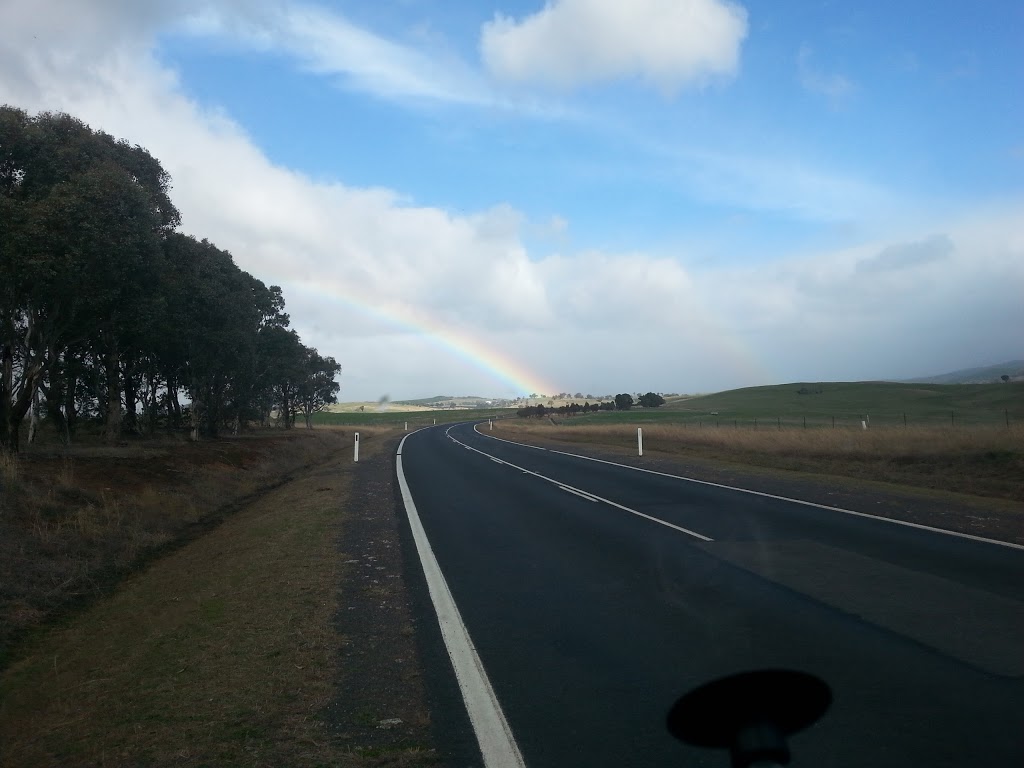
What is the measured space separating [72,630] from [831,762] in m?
7.85

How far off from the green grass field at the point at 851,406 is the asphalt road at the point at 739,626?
3571cm

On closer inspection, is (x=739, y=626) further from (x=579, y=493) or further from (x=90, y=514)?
(x=90, y=514)

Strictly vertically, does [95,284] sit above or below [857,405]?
above

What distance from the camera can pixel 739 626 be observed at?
6.73m

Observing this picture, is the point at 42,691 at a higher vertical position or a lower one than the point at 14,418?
lower

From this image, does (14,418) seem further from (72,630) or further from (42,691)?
(42,691)

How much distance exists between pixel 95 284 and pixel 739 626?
18.6m

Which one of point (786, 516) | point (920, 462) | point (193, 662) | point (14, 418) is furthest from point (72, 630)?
point (920, 462)

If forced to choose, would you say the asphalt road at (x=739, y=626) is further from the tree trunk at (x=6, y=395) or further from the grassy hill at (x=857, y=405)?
the grassy hill at (x=857, y=405)

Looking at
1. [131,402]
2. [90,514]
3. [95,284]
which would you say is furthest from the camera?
[131,402]

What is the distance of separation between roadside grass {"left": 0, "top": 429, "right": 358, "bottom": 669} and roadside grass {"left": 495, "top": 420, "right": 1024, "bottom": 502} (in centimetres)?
1639

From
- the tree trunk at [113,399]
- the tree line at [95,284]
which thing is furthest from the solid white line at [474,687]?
the tree trunk at [113,399]

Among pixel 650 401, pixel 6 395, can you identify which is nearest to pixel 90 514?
pixel 6 395

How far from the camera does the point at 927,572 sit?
8.67m
